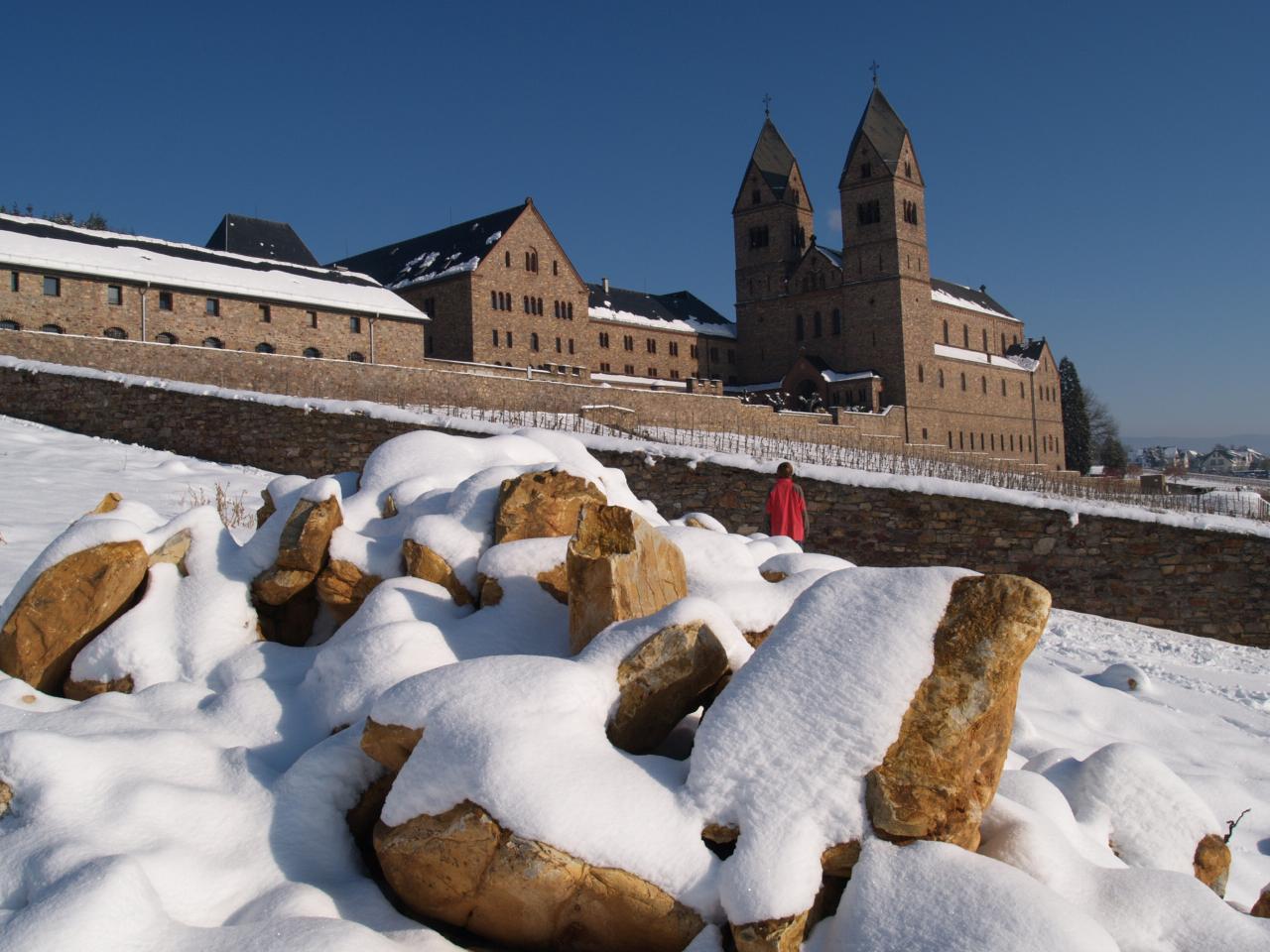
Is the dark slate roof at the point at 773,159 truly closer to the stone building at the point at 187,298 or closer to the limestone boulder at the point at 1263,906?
the stone building at the point at 187,298

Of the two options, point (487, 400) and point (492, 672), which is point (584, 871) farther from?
point (487, 400)

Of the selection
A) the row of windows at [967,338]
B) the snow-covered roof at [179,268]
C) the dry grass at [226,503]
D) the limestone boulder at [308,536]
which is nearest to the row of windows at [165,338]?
the snow-covered roof at [179,268]

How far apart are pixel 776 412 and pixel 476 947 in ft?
151

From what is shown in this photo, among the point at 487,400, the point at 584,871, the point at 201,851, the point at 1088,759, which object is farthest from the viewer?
the point at 487,400

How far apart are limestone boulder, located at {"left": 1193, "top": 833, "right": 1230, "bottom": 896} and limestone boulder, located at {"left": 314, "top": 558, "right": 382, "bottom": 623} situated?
4324 mm

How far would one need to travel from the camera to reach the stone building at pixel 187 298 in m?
31.3

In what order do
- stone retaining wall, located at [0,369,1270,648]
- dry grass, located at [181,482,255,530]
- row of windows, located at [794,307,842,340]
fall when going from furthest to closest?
row of windows, located at [794,307,842,340] < stone retaining wall, located at [0,369,1270,648] < dry grass, located at [181,482,255,530]

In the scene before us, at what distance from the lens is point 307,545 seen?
5.47m

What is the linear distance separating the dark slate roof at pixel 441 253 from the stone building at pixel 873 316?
71.9 feet

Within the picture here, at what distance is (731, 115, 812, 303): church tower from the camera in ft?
245

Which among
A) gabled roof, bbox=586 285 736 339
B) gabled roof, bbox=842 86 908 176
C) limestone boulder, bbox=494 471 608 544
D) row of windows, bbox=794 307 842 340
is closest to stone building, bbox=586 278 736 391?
gabled roof, bbox=586 285 736 339

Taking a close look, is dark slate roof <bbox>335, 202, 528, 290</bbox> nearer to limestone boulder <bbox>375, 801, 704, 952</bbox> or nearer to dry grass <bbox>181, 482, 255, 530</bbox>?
dry grass <bbox>181, 482, 255, 530</bbox>

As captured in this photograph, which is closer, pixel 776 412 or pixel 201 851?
pixel 201 851

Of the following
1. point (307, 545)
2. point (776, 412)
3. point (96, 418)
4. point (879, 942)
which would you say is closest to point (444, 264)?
point (776, 412)
